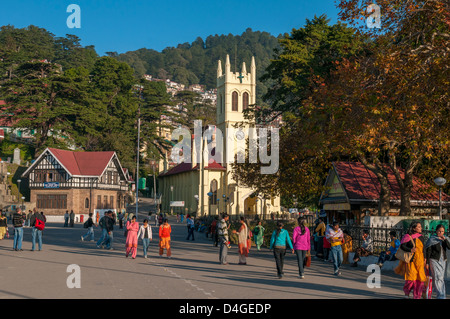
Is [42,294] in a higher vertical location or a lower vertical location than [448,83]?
lower

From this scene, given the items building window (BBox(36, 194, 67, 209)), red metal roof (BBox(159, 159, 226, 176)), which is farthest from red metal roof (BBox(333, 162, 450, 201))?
Result: red metal roof (BBox(159, 159, 226, 176))

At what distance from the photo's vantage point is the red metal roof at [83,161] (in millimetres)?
70312

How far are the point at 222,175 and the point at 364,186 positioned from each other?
59.1 meters

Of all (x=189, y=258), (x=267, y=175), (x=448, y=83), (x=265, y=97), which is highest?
(x=265, y=97)

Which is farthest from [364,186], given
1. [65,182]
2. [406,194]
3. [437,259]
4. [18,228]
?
[65,182]

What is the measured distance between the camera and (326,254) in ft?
75.9

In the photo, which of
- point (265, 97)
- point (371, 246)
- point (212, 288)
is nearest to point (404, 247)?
point (212, 288)

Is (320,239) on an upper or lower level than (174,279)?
upper

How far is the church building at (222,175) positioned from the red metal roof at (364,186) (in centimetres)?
5007

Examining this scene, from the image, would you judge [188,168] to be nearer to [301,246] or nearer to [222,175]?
[222,175]

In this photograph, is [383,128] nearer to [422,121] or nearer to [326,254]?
[422,121]

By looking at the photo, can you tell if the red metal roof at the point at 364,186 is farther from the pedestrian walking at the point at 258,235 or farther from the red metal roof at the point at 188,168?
the red metal roof at the point at 188,168

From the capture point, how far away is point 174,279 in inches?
613
